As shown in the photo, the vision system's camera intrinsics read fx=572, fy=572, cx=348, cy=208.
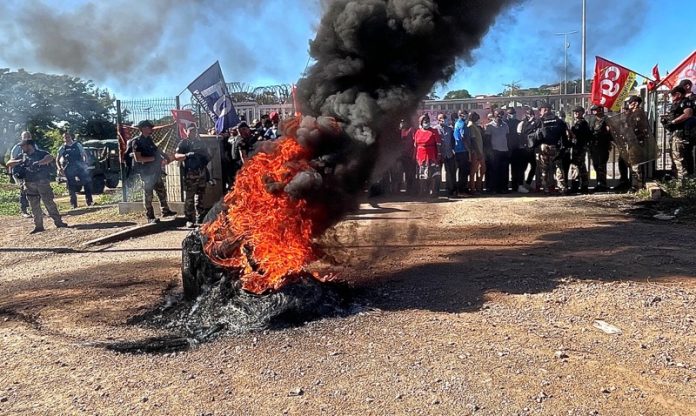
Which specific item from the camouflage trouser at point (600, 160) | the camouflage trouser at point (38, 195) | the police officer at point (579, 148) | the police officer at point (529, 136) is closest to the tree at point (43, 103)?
the camouflage trouser at point (38, 195)

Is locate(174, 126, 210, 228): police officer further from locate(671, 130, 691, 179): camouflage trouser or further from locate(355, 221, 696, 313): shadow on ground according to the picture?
locate(671, 130, 691, 179): camouflage trouser

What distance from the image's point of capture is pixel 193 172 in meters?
10.8

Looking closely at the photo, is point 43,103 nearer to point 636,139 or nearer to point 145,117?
point 145,117

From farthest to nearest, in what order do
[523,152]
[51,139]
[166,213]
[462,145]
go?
[51,139] → [523,152] → [462,145] → [166,213]

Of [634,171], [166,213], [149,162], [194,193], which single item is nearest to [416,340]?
[194,193]

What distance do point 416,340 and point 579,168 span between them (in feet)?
31.4

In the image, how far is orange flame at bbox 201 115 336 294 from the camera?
6.00m

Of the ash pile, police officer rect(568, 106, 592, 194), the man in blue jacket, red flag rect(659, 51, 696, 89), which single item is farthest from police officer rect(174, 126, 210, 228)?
red flag rect(659, 51, 696, 89)

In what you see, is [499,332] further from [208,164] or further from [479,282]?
[208,164]

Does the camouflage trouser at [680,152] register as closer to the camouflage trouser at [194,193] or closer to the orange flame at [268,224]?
the orange flame at [268,224]

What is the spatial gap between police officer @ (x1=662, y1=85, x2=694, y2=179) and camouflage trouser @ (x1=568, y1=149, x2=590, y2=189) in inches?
68.5

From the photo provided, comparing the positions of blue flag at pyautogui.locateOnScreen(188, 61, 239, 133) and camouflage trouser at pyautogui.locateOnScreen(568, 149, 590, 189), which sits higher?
blue flag at pyautogui.locateOnScreen(188, 61, 239, 133)

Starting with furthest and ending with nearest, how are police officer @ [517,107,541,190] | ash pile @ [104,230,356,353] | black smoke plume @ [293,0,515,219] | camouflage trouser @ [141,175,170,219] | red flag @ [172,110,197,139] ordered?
red flag @ [172,110,197,139]
police officer @ [517,107,541,190]
camouflage trouser @ [141,175,170,219]
black smoke plume @ [293,0,515,219]
ash pile @ [104,230,356,353]

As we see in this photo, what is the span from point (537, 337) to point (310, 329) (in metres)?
1.97
